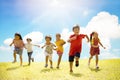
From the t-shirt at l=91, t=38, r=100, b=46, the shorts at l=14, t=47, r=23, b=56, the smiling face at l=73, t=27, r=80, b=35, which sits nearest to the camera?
the smiling face at l=73, t=27, r=80, b=35

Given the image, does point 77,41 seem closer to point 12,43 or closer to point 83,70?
point 83,70

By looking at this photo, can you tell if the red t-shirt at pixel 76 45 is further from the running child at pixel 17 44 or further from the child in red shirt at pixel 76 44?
the running child at pixel 17 44

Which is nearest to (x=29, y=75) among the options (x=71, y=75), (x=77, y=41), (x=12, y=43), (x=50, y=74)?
(x=50, y=74)

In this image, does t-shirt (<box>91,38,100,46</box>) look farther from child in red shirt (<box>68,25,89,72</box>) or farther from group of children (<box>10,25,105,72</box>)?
child in red shirt (<box>68,25,89,72</box>)

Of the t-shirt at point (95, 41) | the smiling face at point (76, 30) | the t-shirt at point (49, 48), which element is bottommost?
the t-shirt at point (49, 48)

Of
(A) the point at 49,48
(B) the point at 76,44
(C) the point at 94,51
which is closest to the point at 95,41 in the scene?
(C) the point at 94,51

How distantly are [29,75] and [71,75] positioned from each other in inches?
104

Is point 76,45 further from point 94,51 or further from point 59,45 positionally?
point 59,45

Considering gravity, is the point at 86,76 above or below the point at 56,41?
below

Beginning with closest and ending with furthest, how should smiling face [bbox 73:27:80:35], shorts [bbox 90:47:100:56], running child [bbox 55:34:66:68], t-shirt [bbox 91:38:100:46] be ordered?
smiling face [bbox 73:27:80:35]
shorts [bbox 90:47:100:56]
t-shirt [bbox 91:38:100:46]
running child [bbox 55:34:66:68]

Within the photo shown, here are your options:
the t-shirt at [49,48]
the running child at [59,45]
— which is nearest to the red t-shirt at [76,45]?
the running child at [59,45]

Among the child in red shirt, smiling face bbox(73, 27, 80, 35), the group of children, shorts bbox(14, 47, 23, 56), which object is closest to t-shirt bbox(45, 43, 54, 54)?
the group of children

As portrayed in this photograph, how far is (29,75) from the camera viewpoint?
16.8 metres


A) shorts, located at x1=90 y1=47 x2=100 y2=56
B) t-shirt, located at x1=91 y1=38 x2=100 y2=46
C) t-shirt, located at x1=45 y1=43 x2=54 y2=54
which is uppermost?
t-shirt, located at x1=91 y1=38 x2=100 y2=46
